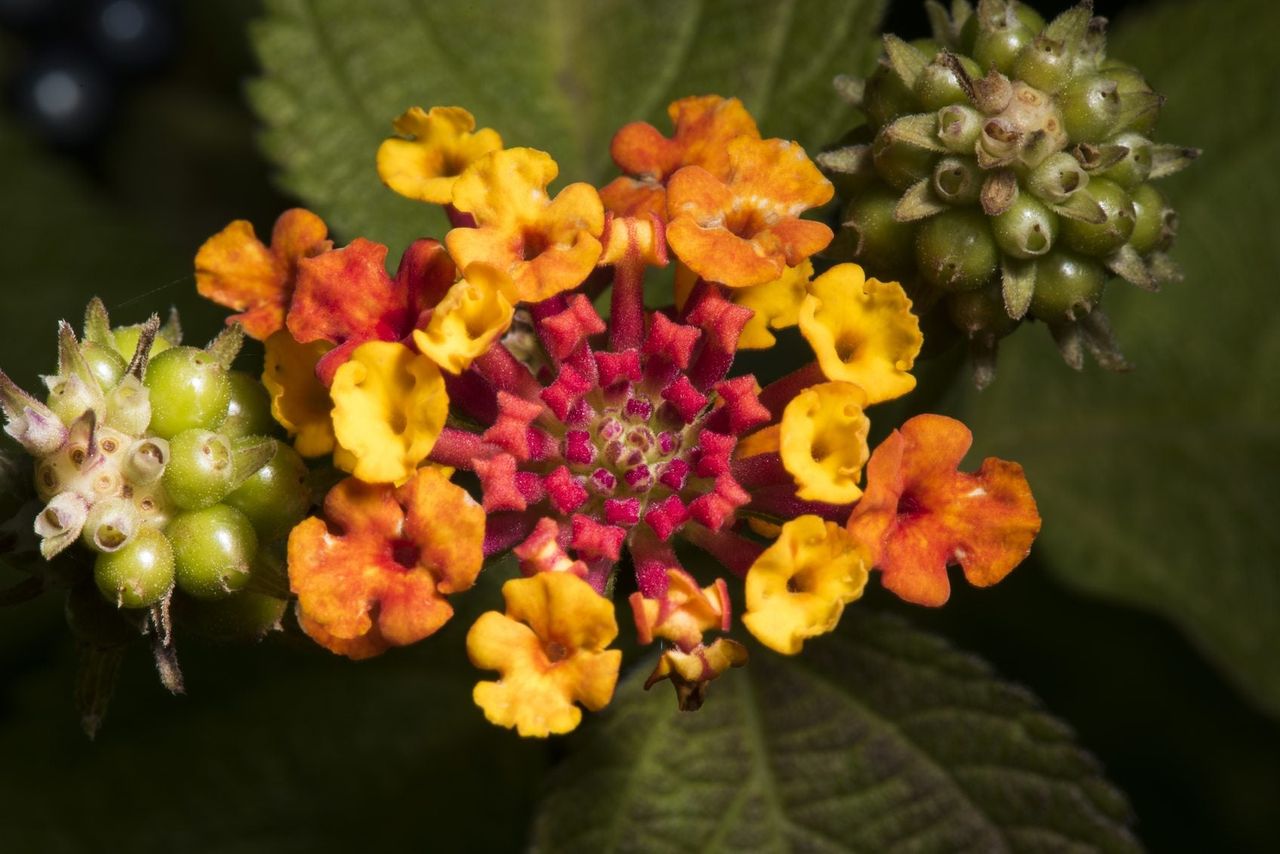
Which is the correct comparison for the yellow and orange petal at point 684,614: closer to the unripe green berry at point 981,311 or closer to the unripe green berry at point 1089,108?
the unripe green berry at point 981,311

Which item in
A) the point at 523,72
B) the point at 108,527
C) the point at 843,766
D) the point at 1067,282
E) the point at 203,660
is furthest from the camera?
the point at 203,660

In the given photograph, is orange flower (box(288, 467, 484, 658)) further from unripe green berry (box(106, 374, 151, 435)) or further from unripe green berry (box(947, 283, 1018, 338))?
unripe green berry (box(947, 283, 1018, 338))

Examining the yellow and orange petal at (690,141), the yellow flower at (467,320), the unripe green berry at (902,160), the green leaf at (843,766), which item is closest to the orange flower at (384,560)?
the yellow flower at (467,320)

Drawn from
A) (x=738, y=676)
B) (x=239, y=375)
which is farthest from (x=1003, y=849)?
(x=239, y=375)

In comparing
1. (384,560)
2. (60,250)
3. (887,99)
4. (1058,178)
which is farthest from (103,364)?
(60,250)

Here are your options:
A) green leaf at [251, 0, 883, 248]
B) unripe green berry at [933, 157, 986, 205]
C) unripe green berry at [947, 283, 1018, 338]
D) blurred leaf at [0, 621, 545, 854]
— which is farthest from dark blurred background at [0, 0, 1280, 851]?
unripe green berry at [933, 157, 986, 205]

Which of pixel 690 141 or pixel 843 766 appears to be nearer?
pixel 690 141

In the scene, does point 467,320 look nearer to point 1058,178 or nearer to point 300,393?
point 300,393
